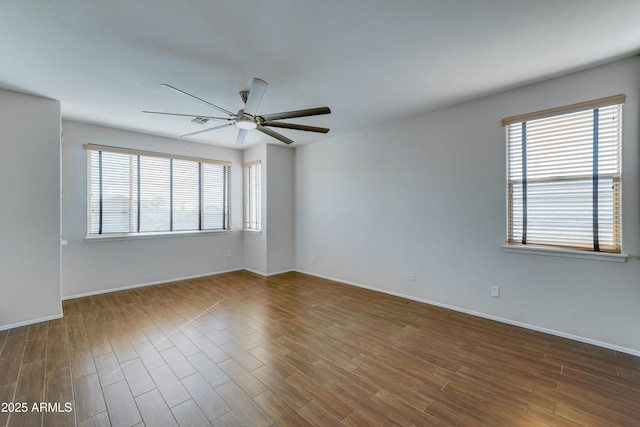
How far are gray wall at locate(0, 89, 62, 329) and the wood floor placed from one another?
12.6 inches

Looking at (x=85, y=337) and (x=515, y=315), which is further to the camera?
(x=515, y=315)

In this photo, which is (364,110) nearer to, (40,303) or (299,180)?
(299,180)

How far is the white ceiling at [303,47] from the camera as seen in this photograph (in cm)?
183

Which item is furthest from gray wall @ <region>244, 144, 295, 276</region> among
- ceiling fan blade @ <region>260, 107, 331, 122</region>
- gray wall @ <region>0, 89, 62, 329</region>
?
gray wall @ <region>0, 89, 62, 329</region>

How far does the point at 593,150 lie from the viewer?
8.76ft

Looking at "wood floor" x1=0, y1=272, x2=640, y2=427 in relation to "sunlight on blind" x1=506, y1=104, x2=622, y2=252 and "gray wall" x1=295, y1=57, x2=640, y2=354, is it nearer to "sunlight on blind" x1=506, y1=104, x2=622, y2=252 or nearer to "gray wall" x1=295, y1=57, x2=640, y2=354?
"gray wall" x1=295, y1=57, x2=640, y2=354

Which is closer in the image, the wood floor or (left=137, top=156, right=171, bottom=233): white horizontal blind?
the wood floor

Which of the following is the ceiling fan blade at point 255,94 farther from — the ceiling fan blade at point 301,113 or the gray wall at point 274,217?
the gray wall at point 274,217

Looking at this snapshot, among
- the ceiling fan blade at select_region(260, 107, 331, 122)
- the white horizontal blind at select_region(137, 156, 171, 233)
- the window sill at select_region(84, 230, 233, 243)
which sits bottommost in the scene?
the window sill at select_region(84, 230, 233, 243)

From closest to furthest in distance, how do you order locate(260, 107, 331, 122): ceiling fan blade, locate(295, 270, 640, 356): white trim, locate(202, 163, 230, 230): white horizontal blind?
locate(260, 107, 331, 122): ceiling fan blade
locate(295, 270, 640, 356): white trim
locate(202, 163, 230, 230): white horizontal blind

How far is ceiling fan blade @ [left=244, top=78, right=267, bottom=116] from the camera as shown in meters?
2.23

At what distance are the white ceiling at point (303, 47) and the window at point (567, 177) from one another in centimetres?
49

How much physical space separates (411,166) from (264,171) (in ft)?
9.44

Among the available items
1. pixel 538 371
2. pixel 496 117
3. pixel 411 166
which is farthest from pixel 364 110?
pixel 538 371
